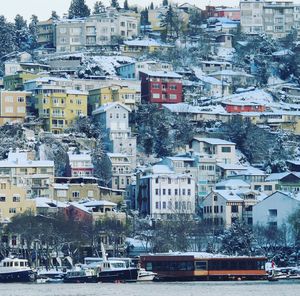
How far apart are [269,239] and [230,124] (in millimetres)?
29961

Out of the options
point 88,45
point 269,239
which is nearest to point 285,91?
point 88,45

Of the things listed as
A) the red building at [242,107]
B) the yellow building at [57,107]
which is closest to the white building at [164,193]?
the yellow building at [57,107]

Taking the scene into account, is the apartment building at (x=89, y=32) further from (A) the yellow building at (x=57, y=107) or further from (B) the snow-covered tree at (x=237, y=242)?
(B) the snow-covered tree at (x=237, y=242)

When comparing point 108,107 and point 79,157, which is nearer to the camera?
point 79,157

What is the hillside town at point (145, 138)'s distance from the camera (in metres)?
134

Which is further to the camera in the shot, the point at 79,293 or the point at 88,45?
the point at 88,45

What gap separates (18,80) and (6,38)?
19.6m

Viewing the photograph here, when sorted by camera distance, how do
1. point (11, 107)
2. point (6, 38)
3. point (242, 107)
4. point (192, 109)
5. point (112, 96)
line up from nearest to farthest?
point (11, 107)
point (112, 96)
point (192, 109)
point (242, 107)
point (6, 38)

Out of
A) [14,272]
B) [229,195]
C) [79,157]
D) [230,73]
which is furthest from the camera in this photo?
[230,73]

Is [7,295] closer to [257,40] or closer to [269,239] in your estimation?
[269,239]

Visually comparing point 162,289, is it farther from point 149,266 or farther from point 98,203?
point 98,203

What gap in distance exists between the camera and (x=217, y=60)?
188 metres

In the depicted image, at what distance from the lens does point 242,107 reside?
171 metres

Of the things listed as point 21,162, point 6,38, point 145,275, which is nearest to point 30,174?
point 21,162
